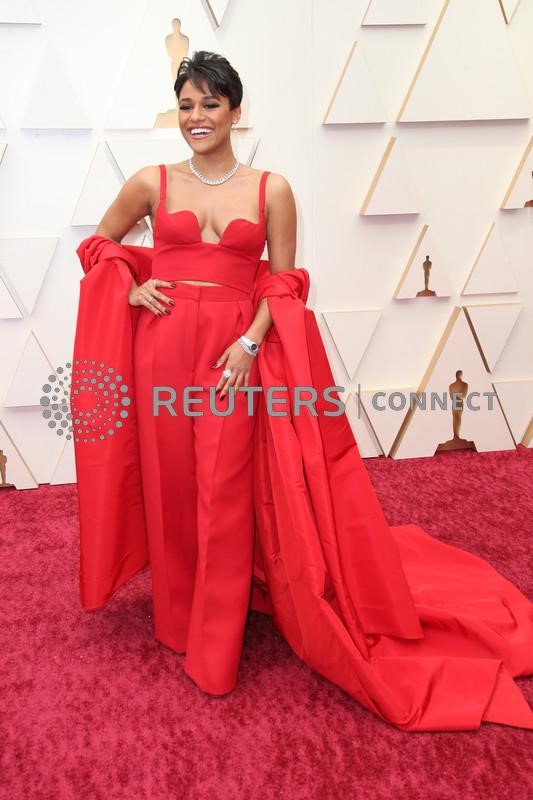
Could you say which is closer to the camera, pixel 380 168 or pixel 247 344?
pixel 247 344

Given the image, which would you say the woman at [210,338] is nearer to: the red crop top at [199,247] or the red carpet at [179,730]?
the red crop top at [199,247]

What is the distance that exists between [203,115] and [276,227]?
307 millimetres

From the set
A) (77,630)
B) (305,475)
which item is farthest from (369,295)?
(77,630)

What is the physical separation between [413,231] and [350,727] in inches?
82.4

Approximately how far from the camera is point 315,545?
1524 millimetres

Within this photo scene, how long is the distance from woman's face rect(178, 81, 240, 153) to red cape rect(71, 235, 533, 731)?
332 millimetres

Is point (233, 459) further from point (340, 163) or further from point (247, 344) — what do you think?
point (340, 163)

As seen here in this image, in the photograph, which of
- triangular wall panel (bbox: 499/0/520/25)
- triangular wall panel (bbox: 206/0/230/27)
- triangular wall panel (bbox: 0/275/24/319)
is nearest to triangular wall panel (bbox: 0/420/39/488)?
triangular wall panel (bbox: 0/275/24/319)

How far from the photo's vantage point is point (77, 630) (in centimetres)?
185

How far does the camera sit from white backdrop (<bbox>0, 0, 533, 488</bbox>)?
2.50 m

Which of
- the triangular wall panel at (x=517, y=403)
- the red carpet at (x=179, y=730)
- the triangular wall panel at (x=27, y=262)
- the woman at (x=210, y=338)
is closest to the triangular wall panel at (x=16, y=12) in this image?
the triangular wall panel at (x=27, y=262)

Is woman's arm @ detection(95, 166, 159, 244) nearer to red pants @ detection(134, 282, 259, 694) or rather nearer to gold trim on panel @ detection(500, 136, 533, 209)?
red pants @ detection(134, 282, 259, 694)

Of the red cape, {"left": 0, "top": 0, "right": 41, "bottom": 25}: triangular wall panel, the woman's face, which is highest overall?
{"left": 0, "top": 0, "right": 41, "bottom": 25}: triangular wall panel

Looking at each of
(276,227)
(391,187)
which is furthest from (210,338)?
(391,187)
